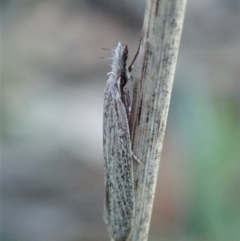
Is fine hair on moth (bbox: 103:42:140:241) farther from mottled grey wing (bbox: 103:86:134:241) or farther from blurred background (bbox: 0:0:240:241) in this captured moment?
blurred background (bbox: 0:0:240:241)

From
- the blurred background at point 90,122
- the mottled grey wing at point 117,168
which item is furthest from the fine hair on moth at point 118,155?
the blurred background at point 90,122

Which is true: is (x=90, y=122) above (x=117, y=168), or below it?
above

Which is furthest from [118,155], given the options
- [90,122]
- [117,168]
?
[90,122]

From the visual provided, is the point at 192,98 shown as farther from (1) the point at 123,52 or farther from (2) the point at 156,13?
(2) the point at 156,13

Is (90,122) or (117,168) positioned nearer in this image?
(117,168)

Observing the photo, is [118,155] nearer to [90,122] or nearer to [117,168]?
[117,168]
